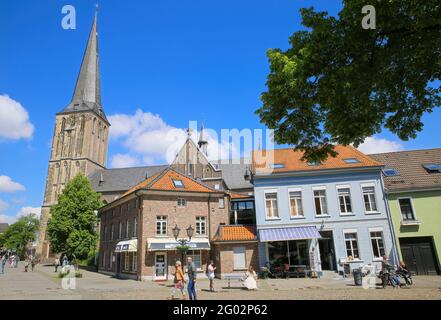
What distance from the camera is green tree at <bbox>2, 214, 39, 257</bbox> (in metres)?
89.6

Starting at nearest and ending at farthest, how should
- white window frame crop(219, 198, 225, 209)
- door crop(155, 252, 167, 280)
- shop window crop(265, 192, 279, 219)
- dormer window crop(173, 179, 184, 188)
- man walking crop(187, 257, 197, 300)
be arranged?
man walking crop(187, 257, 197, 300), door crop(155, 252, 167, 280), shop window crop(265, 192, 279, 219), dormer window crop(173, 179, 184, 188), white window frame crop(219, 198, 225, 209)

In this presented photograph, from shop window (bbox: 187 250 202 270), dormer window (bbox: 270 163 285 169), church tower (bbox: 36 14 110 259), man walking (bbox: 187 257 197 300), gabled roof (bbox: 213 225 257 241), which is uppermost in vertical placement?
church tower (bbox: 36 14 110 259)

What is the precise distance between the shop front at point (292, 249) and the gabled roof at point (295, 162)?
16.6ft

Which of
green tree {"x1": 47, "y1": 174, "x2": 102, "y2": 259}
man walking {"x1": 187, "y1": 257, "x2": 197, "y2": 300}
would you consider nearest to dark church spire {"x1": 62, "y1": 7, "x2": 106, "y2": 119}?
green tree {"x1": 47, "y1": 174, "x2": 102, "y2": 259}

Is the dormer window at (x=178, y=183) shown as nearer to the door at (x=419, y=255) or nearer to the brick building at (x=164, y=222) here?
the brick building at (x=164, y=222)

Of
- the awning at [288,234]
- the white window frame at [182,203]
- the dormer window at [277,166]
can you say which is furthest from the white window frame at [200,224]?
the dormer window at [277,166]

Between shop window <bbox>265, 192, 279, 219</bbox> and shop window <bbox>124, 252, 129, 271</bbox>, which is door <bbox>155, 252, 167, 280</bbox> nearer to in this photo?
shop window <bbox>124, 252, 129, 271</bbox>

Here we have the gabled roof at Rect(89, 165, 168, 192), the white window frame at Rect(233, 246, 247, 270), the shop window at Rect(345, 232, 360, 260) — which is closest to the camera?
the shop window at Rect(345, 232, 360, 260)

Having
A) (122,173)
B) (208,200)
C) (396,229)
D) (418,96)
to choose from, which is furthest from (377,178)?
(122,173)

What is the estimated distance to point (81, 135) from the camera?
6569 cm

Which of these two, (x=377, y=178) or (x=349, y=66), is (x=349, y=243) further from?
(x=349, y=66)

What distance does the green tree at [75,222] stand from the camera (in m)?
37.3

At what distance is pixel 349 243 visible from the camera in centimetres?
2400

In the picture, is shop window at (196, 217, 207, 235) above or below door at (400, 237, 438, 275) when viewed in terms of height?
above
